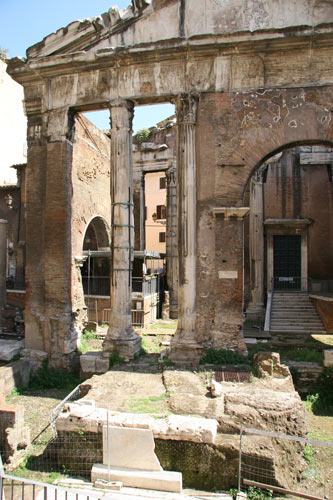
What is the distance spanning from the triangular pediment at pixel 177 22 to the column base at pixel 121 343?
258 inches

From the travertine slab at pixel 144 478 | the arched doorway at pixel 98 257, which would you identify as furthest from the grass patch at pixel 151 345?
the arched doorway at pixel 98 257

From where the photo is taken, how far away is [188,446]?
547 cm

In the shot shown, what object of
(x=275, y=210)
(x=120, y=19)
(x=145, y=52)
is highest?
(x=120, y=19)

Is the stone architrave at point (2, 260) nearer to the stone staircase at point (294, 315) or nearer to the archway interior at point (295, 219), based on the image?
the stone staircase at point (294, 315)

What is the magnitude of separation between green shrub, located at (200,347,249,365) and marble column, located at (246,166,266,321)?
7.41 metres

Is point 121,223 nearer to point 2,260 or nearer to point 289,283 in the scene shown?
point 2,260

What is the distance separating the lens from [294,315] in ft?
49.9

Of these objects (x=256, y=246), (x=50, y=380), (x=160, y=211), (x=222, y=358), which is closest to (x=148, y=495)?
(x=222, y=358)

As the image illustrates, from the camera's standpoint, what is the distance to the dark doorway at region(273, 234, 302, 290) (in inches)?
680

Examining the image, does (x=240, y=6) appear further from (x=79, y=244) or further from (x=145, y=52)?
(x=79, y=244)

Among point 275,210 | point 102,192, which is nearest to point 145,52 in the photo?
point 102,192

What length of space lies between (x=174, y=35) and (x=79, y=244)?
6171 mm

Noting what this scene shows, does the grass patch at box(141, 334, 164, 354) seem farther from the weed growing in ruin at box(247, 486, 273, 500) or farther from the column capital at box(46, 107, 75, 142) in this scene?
the column capital at box(46, 107, 75, 142)

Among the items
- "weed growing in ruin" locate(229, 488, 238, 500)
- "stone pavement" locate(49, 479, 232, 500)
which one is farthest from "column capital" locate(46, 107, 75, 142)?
"weed growing in ruin" locate(229, 488, 238, 500)
